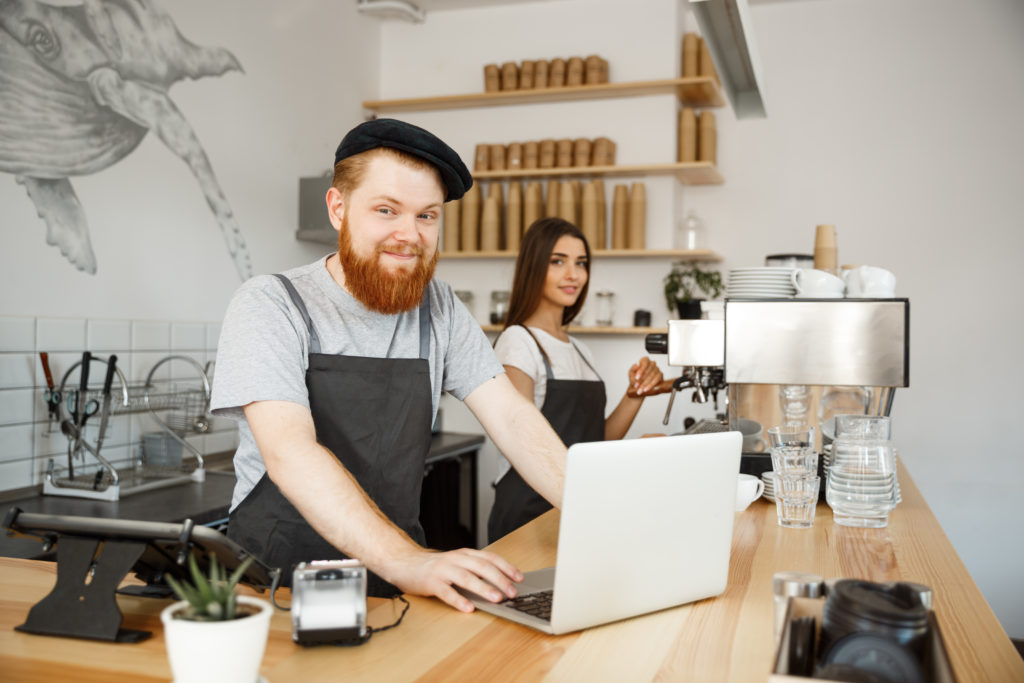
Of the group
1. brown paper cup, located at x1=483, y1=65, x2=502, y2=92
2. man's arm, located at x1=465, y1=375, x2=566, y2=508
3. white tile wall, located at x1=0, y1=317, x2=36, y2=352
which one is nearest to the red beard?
man's arm, located at x1=465, y1=375, x2=566, y2=508

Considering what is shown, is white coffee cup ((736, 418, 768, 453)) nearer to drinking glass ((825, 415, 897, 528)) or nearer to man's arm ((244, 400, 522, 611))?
drinking glass ((825, 415, 897, 528))

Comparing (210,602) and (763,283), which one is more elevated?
(763,283)

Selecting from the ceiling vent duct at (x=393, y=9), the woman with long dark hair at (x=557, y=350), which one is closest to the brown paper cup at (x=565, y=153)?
the ceiling vent duct at (x=393, y=9)

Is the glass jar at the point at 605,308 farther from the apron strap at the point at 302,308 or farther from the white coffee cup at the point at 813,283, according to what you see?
the apron strap at the point at 302,308

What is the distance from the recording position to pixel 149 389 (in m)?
2.84

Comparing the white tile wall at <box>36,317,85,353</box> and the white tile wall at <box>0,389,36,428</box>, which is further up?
the white tile wall at <box>36,317,85,353</box>

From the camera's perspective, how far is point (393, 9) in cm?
423

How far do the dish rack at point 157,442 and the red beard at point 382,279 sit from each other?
1161 mm

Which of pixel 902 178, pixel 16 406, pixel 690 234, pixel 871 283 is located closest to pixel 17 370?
pixel 16 406

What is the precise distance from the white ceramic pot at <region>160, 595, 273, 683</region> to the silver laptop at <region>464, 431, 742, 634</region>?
0.36 m

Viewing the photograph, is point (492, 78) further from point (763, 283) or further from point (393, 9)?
point (763, 283)

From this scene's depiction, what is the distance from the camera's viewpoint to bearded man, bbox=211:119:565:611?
54.7 inches

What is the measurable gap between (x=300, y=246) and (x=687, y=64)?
6.80 feet

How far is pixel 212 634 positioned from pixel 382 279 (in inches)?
36.4
